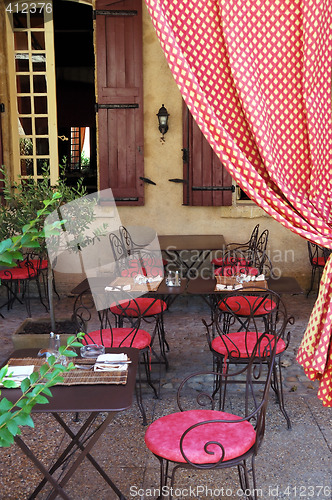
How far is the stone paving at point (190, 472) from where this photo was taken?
8.89 feet

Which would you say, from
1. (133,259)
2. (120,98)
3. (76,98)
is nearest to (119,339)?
(133,259)

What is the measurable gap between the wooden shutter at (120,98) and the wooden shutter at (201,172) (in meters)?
0.55

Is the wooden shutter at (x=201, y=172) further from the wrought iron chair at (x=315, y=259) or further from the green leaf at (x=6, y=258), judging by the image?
the green leaf at (x=6, y=258)

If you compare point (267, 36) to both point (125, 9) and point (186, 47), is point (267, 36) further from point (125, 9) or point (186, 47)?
point (125, 9)

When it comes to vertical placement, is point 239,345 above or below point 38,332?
above

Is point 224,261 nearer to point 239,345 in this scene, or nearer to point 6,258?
point 239,345

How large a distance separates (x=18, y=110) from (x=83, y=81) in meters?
6.13

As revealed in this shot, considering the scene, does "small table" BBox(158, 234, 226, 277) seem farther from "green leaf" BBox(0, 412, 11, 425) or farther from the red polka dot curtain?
"green leaf" BBox(0, 412, 11, 425)

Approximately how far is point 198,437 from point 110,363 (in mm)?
579

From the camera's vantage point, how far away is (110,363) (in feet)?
8.56

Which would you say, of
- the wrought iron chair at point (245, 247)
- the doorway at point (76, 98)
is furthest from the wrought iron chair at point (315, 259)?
the doorway at point (76, 98)

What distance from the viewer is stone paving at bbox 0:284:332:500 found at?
2.71 meters

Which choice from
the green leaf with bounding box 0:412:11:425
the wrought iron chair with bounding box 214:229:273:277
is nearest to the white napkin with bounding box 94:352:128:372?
the green leaf with bounding box 0:412:11:425

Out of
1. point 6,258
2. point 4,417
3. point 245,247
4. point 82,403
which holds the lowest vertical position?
point 245,247
